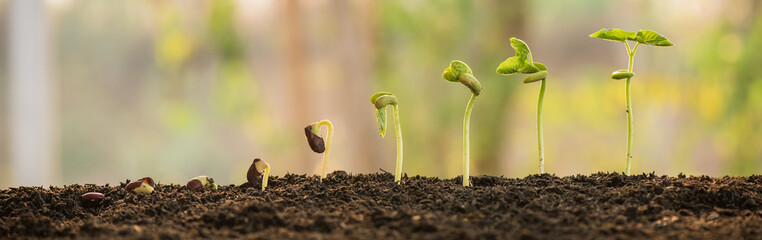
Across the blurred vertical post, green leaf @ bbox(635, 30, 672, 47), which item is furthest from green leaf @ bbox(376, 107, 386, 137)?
the blurred vertical post

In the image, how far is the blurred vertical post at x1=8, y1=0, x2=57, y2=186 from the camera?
3.78 metres

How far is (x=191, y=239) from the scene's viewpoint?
85cm

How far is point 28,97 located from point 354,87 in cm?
202

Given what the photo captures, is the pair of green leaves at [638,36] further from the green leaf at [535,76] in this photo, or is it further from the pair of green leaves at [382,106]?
the pair of green leaves at [382,106]

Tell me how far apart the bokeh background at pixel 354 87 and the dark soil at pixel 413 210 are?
2.64 metres

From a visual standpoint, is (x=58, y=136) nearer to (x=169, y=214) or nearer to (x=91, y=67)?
(x=91, y=67)

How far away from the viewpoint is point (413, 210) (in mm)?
993

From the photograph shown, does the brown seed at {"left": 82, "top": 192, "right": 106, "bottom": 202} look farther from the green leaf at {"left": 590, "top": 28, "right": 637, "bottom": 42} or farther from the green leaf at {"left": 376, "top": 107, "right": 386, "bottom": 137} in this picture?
the green leaf at {"left": 590, "top": 28, "right": 637, "bottom": 42}

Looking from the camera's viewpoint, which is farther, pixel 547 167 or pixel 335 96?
pixel 547 167

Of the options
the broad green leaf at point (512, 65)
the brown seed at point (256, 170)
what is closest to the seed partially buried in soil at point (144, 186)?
the brown seed at point (256, 170)

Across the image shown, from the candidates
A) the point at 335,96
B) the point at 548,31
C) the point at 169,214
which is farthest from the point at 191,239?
the point at 548,31

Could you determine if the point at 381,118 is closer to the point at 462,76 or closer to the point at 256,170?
the point at 462,76

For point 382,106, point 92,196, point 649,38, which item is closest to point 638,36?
point 649,38

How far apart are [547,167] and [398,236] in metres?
3.71
